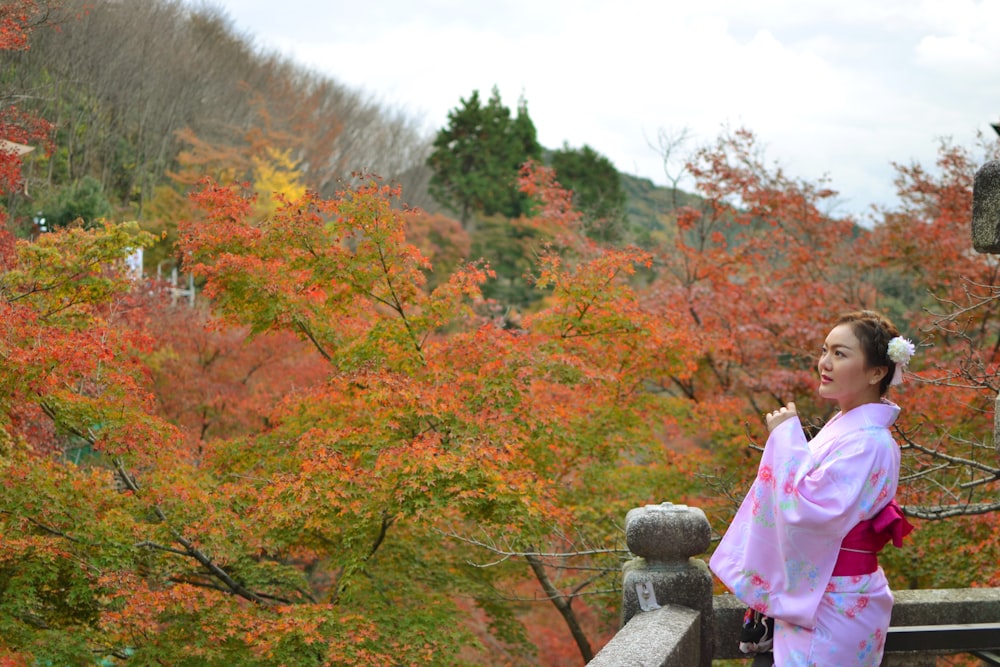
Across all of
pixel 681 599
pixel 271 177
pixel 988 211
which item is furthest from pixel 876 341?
pixel 271 177

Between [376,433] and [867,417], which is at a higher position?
[867,417]

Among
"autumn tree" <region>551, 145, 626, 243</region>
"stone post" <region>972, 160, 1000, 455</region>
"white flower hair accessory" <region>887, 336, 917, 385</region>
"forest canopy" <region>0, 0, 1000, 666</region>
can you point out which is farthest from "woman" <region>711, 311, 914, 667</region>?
"autumn tree" <region>551, 145, 626, 243</region>

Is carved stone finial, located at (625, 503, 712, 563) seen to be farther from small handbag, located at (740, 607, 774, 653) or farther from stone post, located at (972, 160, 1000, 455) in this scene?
stone post, located at (972, 160, 1000, 455)

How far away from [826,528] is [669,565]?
3.25ft

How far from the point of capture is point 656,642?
115 inches

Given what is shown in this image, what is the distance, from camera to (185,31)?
3170cm

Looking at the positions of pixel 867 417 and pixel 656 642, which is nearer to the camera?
pixel 867 417

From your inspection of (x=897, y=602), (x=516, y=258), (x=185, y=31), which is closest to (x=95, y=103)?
(x=185, y=31)

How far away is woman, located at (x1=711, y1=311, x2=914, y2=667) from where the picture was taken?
8.18 ft

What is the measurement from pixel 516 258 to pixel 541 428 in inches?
877

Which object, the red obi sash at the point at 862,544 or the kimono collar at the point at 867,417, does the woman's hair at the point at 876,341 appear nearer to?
the kimono collar at the point at 867,417

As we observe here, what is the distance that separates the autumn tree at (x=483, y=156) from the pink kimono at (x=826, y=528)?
29.5m

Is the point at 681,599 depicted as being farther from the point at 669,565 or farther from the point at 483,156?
the point at 483,156

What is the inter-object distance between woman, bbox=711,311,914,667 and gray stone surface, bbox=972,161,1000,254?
0.35 meters
